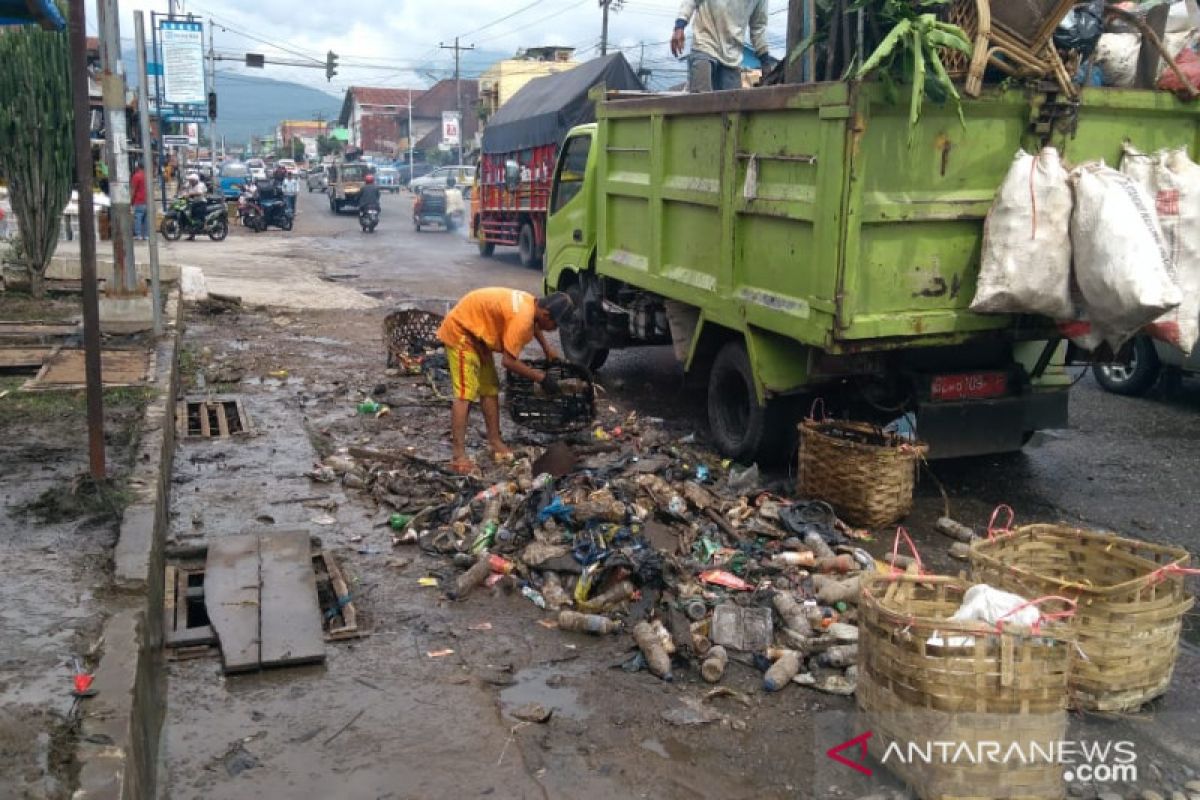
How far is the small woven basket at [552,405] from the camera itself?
718 cm

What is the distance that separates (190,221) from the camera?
77.0 feet

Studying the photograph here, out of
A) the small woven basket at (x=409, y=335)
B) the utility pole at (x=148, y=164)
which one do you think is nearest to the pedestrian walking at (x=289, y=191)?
the utility pole at (x=148, y=164)

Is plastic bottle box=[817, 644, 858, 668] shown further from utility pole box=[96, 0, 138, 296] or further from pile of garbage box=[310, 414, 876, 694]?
utility pole box=[96, 0, 138, 296]

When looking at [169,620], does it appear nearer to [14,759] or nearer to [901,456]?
[14,759]

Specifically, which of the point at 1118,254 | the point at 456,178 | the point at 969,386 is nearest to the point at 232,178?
the point at 456,178

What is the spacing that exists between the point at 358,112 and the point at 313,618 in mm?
89817

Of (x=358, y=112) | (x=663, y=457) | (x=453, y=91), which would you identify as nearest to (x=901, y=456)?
(x=663, y=457)

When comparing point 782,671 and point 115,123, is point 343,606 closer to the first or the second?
point 782,671

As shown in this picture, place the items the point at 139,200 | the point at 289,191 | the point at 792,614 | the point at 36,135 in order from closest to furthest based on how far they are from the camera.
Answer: the point at 792,614, the point at 36,135, the point at 139,200, the point at 289,191

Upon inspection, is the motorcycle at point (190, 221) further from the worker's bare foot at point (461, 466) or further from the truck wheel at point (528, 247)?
the worker's bare foot at point (461, 466)

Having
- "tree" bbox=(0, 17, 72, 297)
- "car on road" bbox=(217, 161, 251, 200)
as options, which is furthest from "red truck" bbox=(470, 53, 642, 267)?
"car on road" bbox=(217, 161, 251, 200)

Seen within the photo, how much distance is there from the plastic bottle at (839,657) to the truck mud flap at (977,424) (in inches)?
77.2

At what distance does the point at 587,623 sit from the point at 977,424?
8.92ft

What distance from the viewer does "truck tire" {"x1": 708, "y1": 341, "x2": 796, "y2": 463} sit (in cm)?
640
